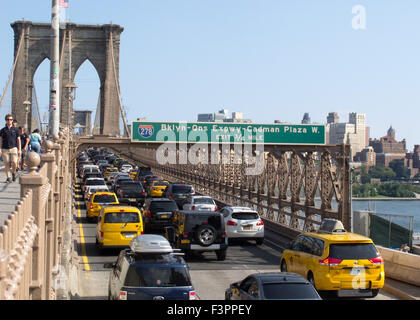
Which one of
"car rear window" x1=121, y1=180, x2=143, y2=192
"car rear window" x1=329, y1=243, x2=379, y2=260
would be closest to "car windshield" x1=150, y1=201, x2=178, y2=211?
"car rear window" x1=121, y1=180, x2=143, y2=192

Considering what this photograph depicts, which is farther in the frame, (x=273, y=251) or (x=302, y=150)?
(x=302, y=150)

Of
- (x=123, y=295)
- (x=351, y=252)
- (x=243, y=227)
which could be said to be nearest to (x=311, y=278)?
(x=351, y=252)

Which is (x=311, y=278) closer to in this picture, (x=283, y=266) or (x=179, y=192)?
(x=283, y=266)

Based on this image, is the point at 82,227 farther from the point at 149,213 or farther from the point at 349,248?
the point at 349,248

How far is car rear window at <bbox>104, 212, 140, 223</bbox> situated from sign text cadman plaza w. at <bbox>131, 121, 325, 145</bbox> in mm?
14970

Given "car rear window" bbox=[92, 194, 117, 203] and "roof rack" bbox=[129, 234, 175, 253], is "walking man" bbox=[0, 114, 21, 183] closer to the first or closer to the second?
"roof rack" bbox=[129, 234, 175, 253]

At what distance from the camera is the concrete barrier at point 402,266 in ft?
55.7

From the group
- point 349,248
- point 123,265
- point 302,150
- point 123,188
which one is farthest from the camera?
point 123,188

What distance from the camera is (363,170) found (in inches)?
5089

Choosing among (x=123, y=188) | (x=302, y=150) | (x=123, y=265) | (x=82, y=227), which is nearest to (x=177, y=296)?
(x=123, y=265)

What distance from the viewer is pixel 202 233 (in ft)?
67.9

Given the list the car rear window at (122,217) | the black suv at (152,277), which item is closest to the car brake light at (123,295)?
the black suv at (152,277)

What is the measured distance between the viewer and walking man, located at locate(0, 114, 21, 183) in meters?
16.0

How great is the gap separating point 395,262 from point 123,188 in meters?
23.3
